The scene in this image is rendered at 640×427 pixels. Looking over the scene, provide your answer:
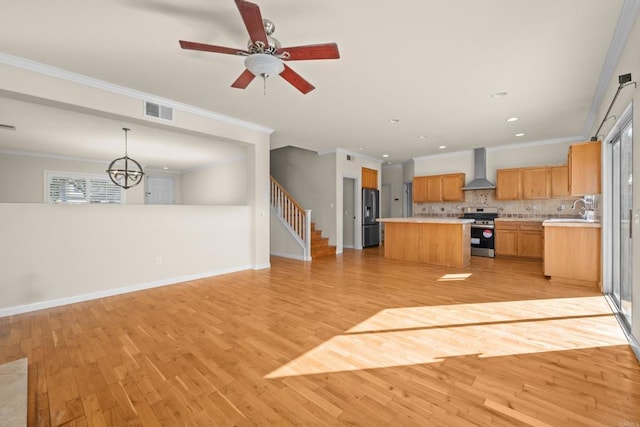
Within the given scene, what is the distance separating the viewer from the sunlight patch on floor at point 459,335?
221 cm

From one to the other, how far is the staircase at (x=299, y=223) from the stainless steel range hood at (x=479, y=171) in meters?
4.06

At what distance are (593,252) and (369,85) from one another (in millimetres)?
4179

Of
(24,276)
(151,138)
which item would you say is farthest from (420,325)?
(151,138)

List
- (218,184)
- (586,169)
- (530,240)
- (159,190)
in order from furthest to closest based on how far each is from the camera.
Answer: (159,190) < (218,184) < (530,240) < (586,169)

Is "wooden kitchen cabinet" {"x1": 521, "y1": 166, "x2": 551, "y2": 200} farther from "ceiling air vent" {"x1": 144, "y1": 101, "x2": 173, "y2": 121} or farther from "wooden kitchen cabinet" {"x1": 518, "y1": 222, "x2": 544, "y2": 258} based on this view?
"ceiling air vent" {"x1": 144, "y1": 101, "x2": 173, "y2": 121}

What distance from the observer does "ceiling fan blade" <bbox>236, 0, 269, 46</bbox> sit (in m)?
1.72

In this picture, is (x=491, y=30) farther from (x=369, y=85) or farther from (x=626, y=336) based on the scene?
(x=626, y=336)

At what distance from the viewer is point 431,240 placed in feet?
20.0

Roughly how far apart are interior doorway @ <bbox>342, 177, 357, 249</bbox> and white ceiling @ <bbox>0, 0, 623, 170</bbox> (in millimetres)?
3232

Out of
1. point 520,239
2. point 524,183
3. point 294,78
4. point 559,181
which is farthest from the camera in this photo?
point 524,183

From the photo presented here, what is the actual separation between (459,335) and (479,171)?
6.03 metres

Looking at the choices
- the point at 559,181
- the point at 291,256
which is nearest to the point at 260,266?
the point at 291,256

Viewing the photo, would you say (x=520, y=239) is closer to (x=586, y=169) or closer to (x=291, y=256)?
(x=586, y=169)

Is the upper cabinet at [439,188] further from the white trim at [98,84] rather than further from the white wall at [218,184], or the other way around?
the white trim at [98,84]
